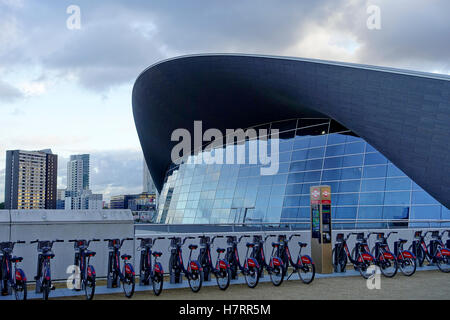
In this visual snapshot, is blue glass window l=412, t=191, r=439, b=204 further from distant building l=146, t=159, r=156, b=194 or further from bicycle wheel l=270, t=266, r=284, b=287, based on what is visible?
distant building l=146, t=159, r=156, b=194

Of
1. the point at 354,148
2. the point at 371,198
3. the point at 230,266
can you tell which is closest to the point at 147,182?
the point at 354,148

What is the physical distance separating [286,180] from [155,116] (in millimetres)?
16327

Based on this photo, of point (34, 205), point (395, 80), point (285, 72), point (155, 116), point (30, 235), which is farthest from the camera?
point (34, 205)

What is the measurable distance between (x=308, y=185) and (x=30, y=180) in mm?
125405

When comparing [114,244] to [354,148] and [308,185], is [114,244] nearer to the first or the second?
[308,185]

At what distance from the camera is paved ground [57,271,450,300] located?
882cm

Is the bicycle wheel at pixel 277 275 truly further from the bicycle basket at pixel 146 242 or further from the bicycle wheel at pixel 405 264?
the bicycle wheel at pixel 405 264

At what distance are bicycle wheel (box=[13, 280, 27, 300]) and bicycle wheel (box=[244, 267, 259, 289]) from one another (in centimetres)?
439

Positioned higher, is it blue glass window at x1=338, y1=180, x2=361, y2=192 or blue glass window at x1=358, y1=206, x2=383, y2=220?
blue glass window at x1=338, y1=180, x2=361, y2=192

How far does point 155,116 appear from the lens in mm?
40719

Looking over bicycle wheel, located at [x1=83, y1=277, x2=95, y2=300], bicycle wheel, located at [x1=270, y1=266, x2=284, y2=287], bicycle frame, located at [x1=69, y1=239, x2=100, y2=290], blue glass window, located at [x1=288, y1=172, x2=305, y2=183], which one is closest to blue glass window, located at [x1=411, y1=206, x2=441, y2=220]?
blue glass window, located at [x1=288, y1=172, x2=305, y2=183]

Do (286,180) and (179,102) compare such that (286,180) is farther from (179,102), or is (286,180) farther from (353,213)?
(179,102)

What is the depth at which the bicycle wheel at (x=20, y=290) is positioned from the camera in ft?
26.4
